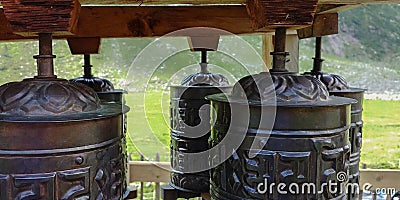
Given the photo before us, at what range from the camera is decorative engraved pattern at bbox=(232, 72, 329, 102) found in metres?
0.72

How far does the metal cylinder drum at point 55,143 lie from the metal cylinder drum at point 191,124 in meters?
0.63

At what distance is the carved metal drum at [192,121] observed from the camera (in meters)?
1.32

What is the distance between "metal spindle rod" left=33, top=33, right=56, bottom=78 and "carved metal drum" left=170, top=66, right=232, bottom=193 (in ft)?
2.18

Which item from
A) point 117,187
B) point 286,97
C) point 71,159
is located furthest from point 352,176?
point 71,159

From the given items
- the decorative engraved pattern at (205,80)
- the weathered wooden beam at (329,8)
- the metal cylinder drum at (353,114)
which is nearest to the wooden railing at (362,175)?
the decorative engraved pattern at (205,80)

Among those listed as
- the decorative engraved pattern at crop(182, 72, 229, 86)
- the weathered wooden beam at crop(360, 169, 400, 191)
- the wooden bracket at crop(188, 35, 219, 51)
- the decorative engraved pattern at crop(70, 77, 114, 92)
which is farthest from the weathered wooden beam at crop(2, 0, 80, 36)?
the weathered wooden beam at crop(360, 169, 400, 191)

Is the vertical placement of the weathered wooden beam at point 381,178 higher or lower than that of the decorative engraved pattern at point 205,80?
lower

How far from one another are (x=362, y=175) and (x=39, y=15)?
1934mm

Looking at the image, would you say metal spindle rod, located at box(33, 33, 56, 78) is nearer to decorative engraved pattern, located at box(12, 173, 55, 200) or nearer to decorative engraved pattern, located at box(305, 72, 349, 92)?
decorative engraved pattern, located at box(12, 173, 55, 200)

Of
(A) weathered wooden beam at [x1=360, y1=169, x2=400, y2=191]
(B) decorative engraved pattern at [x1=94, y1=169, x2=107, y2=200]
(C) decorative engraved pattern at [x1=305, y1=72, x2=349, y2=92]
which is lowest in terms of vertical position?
(A) weathered wooden beam at [x1=360, y1=169, x2=400, y2=191]

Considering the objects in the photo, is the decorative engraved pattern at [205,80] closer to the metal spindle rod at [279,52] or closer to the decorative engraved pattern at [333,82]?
the decorative engraved pattern at [333,82]

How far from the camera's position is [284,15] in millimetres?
706

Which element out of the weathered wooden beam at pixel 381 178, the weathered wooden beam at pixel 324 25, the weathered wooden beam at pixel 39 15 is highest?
Result: the weathered wooden beam at pixel 324 25

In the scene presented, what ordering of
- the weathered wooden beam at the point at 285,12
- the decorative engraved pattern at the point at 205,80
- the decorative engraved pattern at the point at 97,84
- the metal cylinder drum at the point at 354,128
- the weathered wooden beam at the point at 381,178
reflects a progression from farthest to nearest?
1. the weathered wooden beam at the point at 381,178
2. the decorative engraved pattern at the point at 205,80
3. the decorative engraved pattern at the point at 97,84
4. the metal cylinder drum at the point at 354,128
5. the weathered wooden beam at the point at 285,12
